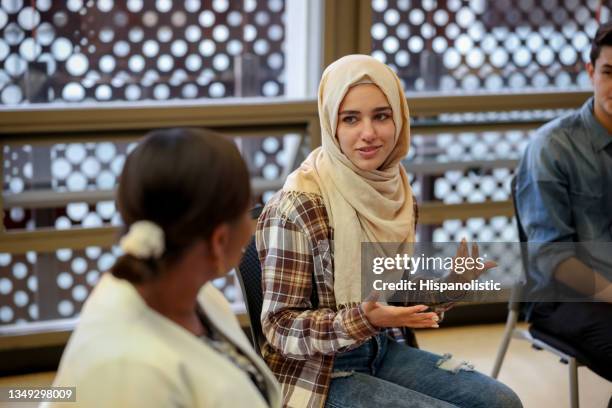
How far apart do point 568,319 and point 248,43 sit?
5.90ft

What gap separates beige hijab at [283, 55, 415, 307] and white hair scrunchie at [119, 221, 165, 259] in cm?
90

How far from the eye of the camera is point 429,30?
3.93 metres

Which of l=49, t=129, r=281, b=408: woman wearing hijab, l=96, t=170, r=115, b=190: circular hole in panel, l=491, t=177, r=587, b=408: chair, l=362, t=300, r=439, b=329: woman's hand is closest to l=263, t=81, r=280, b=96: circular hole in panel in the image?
l=96, t=170, r=115, b=190: circular hole in panel

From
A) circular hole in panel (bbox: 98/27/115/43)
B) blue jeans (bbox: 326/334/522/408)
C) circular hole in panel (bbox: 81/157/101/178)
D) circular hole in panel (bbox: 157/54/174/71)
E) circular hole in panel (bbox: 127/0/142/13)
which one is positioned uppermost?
circular hole in panel (bbox: 127/0/142/13)

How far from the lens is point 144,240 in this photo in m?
1.22

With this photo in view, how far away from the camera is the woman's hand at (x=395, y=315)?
1852 mm

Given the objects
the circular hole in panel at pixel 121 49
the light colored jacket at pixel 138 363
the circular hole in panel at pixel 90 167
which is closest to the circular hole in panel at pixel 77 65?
the circular hole in panel at pixel 121 49

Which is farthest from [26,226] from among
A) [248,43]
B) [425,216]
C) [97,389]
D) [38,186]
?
[97,389]

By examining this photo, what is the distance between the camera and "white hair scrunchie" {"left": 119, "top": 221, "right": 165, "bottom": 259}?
1.22 m

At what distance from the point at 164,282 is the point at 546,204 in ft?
5.43

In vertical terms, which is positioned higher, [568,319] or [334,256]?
[334,256]

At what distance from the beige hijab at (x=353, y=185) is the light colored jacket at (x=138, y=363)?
81 cm

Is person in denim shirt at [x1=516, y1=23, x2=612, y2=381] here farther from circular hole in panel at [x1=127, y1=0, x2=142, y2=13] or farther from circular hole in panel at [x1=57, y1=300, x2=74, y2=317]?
circular hole in panel at [x1=57, y1=300, x2=74, y2=317]

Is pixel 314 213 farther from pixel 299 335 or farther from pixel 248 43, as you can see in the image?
pixel 248 43
